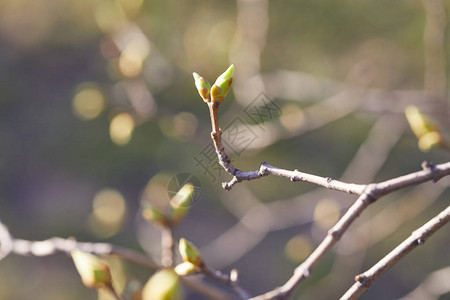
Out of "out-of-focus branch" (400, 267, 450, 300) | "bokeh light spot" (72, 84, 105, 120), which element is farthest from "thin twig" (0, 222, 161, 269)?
"out-of-focus branch" (400, 267, 450, 300)

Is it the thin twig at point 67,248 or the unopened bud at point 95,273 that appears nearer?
the unopened bud at point 95,273

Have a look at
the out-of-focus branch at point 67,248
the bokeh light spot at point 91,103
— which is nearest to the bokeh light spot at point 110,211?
the bokeh light spot at point 91,103

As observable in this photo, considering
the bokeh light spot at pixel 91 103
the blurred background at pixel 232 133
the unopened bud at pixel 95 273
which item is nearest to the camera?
the unopened bud at pixel 95 273

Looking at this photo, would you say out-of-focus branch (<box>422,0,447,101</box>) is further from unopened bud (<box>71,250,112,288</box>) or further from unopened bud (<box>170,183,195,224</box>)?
unopened bud (<box>71,250,112,288</box>)

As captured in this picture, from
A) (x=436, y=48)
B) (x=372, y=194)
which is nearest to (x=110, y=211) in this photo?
(x=372, y=194)

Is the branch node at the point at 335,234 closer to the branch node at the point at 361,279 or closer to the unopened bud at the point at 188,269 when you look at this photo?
the branch node at the point at 361,279

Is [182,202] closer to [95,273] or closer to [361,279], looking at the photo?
[95,273]
